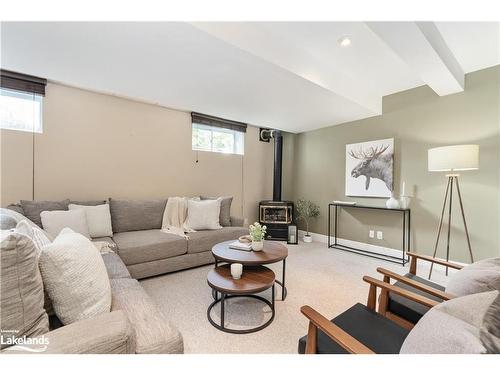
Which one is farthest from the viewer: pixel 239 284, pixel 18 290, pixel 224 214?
pixel 224 214

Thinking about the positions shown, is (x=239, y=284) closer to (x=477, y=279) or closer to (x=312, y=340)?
(x=312, y=340)

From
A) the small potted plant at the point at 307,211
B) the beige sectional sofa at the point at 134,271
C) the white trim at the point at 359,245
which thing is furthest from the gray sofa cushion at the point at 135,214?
the white trim at the point at 359,245

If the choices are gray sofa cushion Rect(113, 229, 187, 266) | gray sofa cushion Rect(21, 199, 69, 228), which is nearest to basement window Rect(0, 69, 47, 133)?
gray sofa cushion Rect(21, 199, 69, 228)

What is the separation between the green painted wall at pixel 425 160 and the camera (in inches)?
101

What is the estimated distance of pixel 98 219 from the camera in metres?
2.55

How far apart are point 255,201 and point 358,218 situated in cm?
203

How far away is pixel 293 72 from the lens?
2.15m

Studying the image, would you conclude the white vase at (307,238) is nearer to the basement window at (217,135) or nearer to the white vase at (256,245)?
the basement window at (217,135)

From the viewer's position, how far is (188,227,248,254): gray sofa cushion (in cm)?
273

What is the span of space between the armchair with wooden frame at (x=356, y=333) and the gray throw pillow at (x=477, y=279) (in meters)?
0.19

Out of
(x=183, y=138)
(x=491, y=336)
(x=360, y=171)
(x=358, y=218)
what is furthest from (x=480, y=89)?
(x=183, y=138)

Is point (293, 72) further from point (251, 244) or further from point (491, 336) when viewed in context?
point (491, 336)

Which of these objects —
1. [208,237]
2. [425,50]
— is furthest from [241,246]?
[425,50]

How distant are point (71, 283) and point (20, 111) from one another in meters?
2.83
